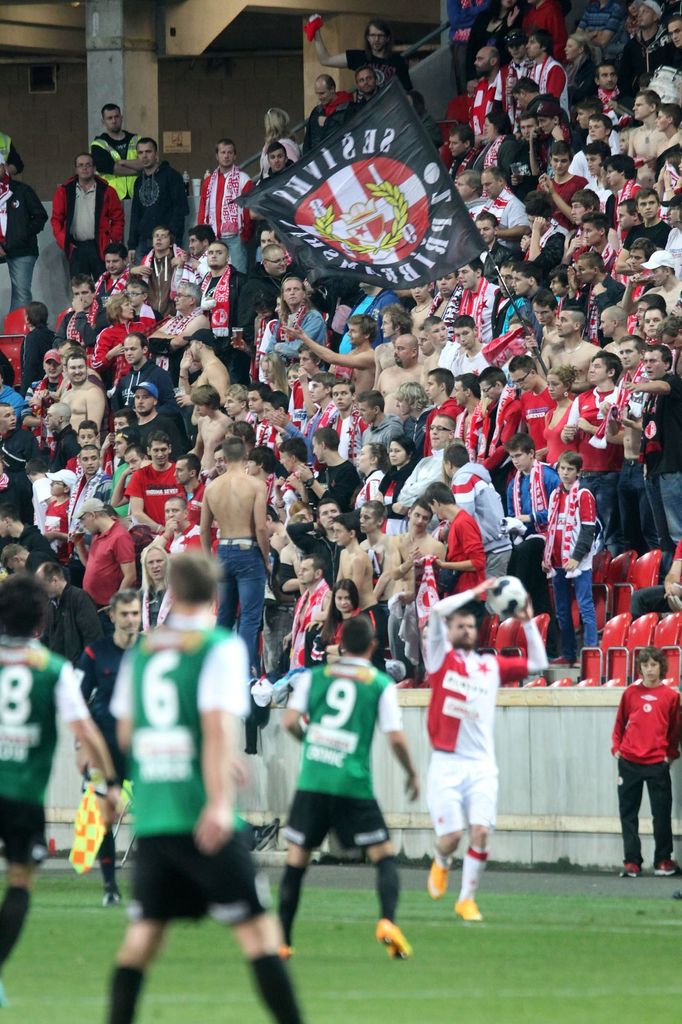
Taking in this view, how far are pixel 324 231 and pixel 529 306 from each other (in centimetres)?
205

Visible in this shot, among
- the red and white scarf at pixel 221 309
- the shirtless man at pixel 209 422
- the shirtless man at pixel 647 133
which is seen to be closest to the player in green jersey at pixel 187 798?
the shirtless man at pixel 209 422

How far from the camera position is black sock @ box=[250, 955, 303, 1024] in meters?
6.32

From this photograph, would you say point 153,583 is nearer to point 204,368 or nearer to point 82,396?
point 204,368

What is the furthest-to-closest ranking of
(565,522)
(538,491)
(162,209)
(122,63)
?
1. (122,63)
2. (162,209)
3. (538,491)
4. (565,522)

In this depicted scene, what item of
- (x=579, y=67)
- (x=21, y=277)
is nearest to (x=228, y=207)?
(x=21, y=277)

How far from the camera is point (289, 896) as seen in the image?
10.1m

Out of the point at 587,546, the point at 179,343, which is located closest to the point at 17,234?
the point at 179,343

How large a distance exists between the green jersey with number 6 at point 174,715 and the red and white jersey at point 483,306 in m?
12.1

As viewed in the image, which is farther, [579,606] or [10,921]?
[579,606]

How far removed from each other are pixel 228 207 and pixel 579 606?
30.6 ft

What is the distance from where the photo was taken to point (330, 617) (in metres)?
16.5

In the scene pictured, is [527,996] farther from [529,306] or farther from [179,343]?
[179,343]

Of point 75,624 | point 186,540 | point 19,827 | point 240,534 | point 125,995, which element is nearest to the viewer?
point 125,995

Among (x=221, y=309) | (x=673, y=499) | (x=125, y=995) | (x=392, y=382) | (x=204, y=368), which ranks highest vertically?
(x=221, y=309)
